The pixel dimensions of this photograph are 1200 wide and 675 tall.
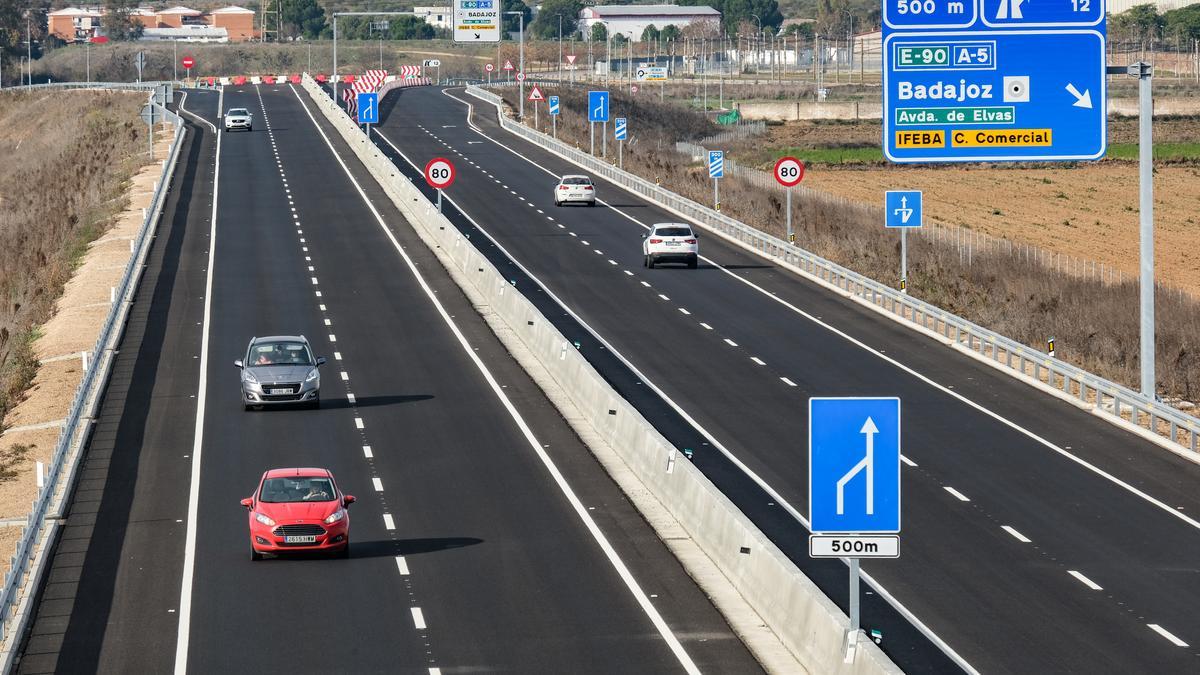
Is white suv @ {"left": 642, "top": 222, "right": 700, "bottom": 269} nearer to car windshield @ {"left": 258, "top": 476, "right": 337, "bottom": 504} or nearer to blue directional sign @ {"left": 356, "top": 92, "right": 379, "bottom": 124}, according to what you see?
blue directional sign @ {"left": 356, "top": 92, "right": 379, "bottom": 124}

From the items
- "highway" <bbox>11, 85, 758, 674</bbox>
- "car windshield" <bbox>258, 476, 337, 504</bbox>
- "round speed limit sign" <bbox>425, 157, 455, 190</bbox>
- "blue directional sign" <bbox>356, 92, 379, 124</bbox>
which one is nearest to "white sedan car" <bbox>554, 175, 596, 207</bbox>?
"blue directional sign" <bbox>356, 92, 379, 124</bbox>

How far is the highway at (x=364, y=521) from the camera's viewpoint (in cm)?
2012

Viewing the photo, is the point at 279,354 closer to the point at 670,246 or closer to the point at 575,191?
the point at 670,246

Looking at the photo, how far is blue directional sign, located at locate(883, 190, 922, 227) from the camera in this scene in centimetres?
4856

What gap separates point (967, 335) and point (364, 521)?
70.7 ft

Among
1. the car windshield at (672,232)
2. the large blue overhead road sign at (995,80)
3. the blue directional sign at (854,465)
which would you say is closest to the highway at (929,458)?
the car windshield at (672,232)

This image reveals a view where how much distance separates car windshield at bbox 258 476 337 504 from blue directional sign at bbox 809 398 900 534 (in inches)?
405

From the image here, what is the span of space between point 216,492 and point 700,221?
4219 centimetres

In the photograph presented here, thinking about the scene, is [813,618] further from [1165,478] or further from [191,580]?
[1165,478]

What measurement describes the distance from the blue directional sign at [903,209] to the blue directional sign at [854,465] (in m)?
33.5

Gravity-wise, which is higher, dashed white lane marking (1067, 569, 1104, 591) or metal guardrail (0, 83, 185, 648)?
metal guardrail (0, 83, 185, 648)

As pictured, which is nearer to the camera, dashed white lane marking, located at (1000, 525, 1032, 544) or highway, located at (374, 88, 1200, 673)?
highway, located at (374, 88, 1200, 673)

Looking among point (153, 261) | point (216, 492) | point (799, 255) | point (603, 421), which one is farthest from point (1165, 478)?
point (153, 261)

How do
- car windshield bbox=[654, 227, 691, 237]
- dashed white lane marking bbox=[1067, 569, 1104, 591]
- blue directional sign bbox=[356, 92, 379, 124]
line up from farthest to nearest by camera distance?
1. blue directional sign bbox=[356, 92, 379, 124]
2. car windshield bbox=[654, 227, 691, 237]
3. dashed white lane marking bbox=[1067, 569, 1104, 591]
